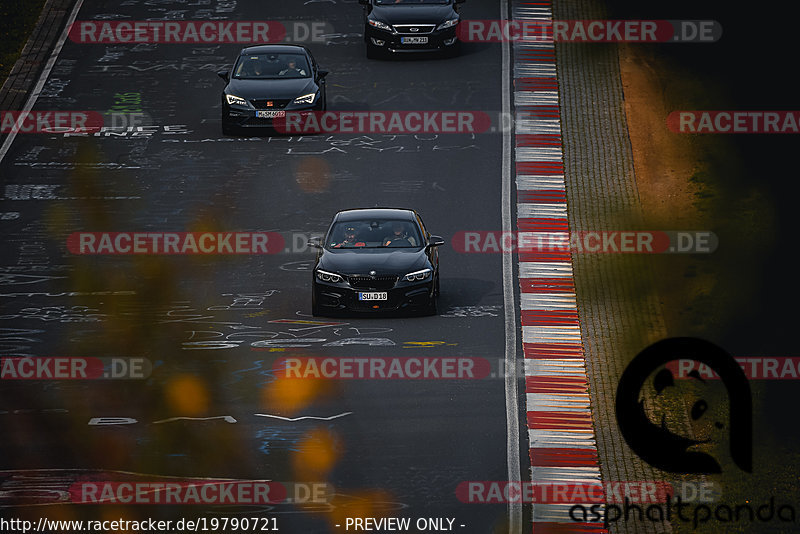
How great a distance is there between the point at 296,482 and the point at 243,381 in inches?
149

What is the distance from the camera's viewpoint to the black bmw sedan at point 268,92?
3303 cm

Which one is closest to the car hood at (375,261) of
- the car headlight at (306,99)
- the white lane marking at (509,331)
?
the white lane marking at (509,331)

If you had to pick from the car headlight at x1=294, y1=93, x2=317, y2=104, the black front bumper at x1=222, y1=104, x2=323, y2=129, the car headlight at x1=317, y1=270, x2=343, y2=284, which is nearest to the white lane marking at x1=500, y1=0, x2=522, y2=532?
the car headlight at x1=317, y1=270, x2=343, y2=284

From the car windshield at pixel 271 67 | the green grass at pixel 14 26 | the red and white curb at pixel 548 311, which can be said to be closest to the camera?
the red and white curb at pixel 548 311

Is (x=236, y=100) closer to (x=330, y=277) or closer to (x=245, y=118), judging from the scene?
(x=245, y=118)

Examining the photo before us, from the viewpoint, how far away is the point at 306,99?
33250mm

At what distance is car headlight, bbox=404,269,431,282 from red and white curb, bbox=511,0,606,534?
1.74m

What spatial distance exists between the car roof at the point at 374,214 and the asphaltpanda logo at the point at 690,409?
181 inches

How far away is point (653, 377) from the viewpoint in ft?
73.9

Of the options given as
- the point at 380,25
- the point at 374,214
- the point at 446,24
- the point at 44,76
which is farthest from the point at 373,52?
the point at 374,214

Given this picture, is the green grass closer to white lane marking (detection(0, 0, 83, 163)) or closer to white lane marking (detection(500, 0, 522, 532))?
white lane marking (detection(0, 0, 83, 163))

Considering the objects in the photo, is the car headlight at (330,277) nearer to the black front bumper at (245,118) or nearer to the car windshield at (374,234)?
the car windshield at (374,234)

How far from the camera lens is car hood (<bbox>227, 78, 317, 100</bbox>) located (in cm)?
3300

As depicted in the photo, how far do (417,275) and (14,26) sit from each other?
21405 millimetres
